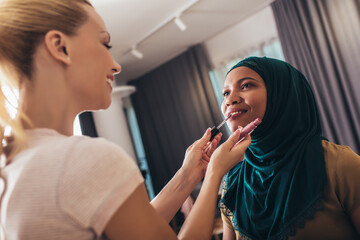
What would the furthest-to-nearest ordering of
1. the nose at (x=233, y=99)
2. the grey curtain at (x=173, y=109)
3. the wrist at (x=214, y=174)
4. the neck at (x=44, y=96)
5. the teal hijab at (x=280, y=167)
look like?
1. the grey curtain at (x=173, y=109)
2. the nose at (x=233, y=99)
3. the teal hijab at (x=280, y=167)
4. the wrist at (x=214, y=174)
5. the neck at (x=44, y=96)

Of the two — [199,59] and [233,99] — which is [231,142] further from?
[199,59]

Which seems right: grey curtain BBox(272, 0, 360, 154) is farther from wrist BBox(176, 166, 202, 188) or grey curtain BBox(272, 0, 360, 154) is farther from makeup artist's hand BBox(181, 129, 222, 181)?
wrist BBox(176, 166, 202, 188)

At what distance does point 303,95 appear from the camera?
3.82 ft

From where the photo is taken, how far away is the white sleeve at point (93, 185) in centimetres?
50

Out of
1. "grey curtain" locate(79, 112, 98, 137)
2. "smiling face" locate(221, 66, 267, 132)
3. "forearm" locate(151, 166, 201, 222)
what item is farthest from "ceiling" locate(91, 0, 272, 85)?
"forearm" locate(151, 166, 201, 222)

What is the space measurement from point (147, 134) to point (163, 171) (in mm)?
774

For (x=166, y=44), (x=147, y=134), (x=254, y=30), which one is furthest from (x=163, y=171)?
(x=254, y=30)

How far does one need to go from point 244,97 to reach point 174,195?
0.49m

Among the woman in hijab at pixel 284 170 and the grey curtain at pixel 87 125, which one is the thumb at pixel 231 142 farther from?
the grey curtain at pixel 87 125

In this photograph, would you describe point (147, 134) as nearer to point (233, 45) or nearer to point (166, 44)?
point (166, 44)

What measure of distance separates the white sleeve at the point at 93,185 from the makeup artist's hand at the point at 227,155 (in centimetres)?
40

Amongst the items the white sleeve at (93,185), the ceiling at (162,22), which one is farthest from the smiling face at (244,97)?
the ceiling at (162,22)

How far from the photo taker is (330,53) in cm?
343

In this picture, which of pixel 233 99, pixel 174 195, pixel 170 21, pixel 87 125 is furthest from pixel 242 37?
pixel 174 195
